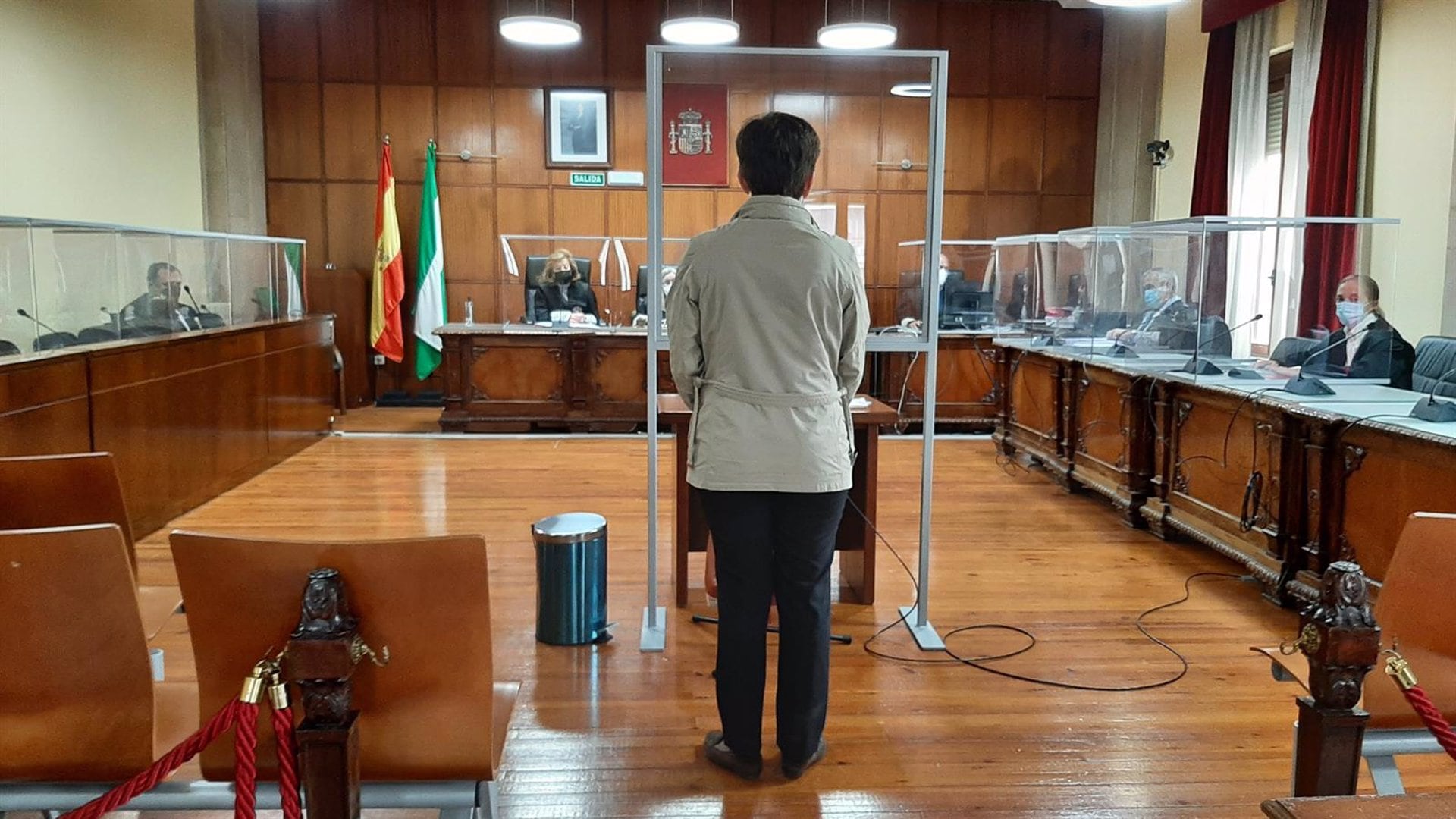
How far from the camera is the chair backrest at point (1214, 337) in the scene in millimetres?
4855

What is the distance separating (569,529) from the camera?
3.37 m

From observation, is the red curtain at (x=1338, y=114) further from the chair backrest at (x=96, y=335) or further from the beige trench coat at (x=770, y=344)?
the chair backrest at (x=96, y=335)

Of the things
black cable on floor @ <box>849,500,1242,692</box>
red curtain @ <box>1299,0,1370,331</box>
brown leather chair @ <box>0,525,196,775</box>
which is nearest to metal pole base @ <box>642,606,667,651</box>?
black cable on floor @ <box>849,500,1242,692</box>

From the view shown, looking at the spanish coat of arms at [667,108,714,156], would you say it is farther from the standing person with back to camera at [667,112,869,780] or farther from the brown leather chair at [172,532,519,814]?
the brown leather chair at [172,532,519,814]

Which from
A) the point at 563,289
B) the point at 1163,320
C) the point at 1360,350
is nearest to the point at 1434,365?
the point at 1360,350

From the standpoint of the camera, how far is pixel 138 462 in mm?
4746

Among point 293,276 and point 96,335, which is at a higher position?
point 293,276

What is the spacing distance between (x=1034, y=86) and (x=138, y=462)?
797 centimetres

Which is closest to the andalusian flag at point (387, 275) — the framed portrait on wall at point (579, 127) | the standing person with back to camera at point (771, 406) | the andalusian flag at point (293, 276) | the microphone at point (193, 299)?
the andalusian flag at point (293, 276)

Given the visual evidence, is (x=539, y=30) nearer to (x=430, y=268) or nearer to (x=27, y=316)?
(x=430, y=268)

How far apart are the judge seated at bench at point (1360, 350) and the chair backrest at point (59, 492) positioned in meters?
4.44

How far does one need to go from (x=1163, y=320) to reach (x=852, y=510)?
234 cm

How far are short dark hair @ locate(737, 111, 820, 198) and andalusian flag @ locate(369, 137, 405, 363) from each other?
7254 mm

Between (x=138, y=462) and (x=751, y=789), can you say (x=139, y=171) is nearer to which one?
(x=138, y=462)
